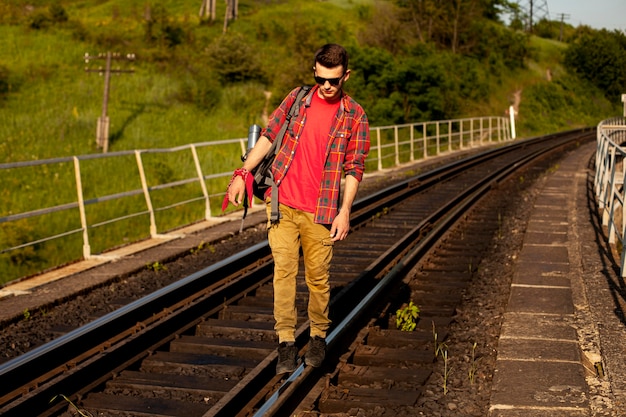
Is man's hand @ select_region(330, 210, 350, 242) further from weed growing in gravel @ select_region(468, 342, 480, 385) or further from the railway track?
weed growing in gravel @ select_region(468, 342, 480, 385)

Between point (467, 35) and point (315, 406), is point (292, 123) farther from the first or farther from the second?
point (467, 35)

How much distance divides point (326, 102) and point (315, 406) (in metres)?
1.82

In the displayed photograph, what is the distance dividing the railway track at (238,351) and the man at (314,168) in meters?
0.70

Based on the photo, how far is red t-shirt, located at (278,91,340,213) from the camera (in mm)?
4863

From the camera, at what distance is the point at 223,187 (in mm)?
23812

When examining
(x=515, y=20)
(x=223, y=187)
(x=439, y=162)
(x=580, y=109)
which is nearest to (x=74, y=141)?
(x=223, y=187)

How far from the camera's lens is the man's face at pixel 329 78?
466 cm

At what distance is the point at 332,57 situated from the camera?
4.65 meters

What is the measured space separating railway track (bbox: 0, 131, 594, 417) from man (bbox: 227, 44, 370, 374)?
705mm

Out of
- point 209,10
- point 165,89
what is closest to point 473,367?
point 165,89

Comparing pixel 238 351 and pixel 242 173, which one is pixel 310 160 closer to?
pixel 242 173

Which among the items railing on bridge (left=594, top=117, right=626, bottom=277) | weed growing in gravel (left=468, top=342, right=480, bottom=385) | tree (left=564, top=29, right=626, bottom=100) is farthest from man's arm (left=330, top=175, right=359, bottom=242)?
tree (left=564, top=29, right=626, bottom=100)

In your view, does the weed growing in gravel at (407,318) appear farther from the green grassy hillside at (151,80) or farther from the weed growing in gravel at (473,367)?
the green grassy hillside at (151,80)

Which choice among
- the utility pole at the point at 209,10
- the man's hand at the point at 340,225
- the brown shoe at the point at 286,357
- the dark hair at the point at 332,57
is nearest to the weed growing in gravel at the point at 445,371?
the brown shoe at the point at 286,357
